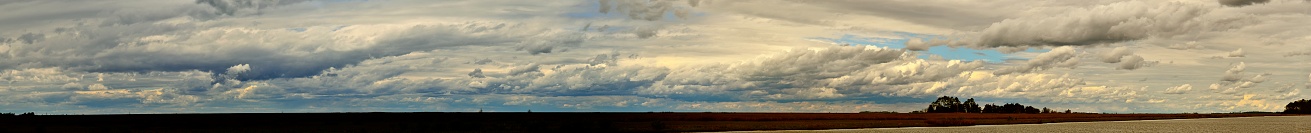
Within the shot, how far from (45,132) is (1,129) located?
3694 millimetres

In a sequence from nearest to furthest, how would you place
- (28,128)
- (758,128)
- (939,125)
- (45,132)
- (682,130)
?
(45,132), (28,128), (682,130), (758,128), (939,125)

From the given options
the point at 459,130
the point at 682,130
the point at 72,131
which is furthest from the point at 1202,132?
the point at 72,131

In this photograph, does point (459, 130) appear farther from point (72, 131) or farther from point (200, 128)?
point (72, 131)

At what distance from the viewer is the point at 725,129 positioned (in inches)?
3312

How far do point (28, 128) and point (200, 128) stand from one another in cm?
995

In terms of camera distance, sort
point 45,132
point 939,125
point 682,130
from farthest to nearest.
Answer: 1. point 939,125
2. point 682,130
3. point 45,132

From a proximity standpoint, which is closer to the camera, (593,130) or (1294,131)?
(593,130)

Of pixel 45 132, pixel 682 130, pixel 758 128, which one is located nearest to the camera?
pixel 45 132

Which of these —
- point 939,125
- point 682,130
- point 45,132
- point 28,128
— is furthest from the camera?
point 939,125

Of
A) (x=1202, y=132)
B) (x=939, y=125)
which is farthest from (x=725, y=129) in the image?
(x=1202, y=132)

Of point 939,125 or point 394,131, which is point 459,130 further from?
point 939,125

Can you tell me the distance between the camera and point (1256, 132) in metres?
90.9

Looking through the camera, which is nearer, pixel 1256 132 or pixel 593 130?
pixel 593 130

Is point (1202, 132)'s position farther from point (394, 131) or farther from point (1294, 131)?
point (394, 131)
